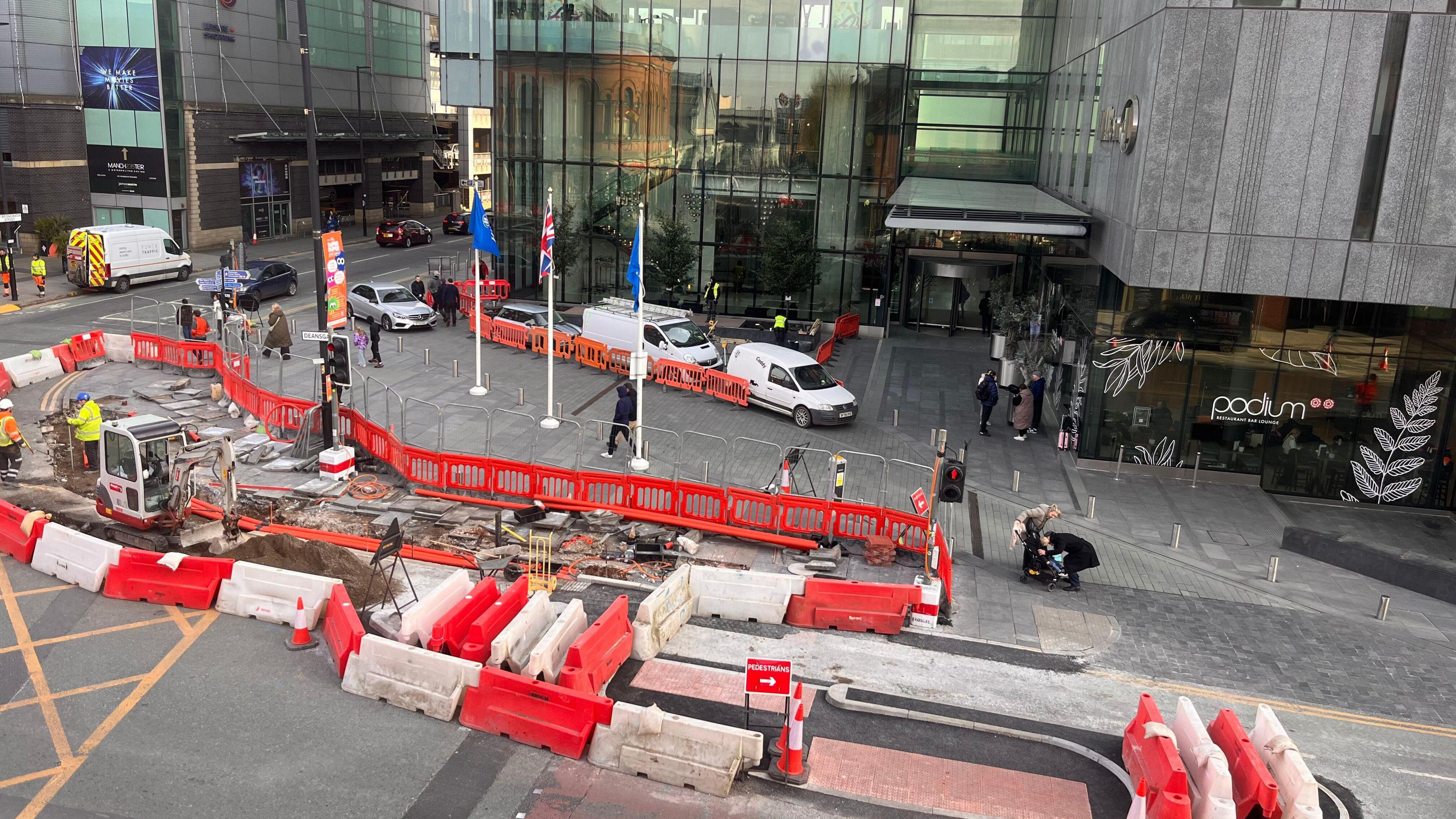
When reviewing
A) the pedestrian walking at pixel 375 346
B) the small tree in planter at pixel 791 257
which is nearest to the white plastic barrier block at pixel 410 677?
the pedestrian walking at pixel 375 346

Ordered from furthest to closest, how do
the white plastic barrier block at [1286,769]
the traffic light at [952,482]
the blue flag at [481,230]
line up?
the blue flag at [481,230]
the traffic light at [952,482]
the white plastic barrier block at [1286,769]

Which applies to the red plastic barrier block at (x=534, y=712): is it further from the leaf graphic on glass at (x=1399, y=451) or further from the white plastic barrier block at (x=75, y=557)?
the leaf graphic on glass at (x=1399, y=451)

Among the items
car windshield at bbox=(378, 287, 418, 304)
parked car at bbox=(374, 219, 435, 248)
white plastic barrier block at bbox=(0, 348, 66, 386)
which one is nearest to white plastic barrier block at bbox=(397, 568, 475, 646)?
white plastic barrier block at bbox=(0, 348, 66, 386)

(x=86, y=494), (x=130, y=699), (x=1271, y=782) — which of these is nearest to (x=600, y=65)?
(x=86, y=494)

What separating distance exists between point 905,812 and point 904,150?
29.6 metres

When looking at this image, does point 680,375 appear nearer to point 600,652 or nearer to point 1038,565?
point 1038,565

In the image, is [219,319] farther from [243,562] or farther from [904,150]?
[904,150]

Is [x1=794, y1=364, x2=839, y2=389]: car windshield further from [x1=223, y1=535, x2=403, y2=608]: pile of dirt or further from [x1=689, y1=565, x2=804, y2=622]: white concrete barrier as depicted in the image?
[x1=223, y1=535, x2=403, y2=608]: pile of dirt

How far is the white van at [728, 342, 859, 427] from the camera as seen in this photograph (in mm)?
24672

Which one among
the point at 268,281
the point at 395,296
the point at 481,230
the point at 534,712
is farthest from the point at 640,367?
the point at 268,281

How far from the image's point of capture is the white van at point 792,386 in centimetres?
2467

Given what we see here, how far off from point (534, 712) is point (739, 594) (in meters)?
4.16

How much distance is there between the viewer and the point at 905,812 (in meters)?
10.5

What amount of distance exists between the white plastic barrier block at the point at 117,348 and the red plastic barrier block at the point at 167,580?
16074 millimetres
